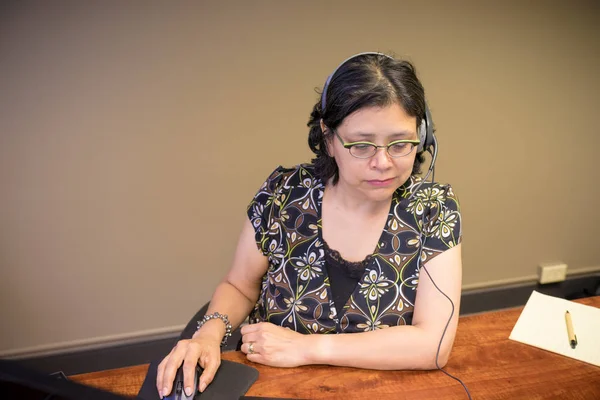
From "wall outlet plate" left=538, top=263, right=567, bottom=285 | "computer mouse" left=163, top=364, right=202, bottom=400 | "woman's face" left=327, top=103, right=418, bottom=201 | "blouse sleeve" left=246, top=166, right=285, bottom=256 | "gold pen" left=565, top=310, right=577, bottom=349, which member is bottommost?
"wall outlet plate" left=538, top=263, right=567, bottom=285

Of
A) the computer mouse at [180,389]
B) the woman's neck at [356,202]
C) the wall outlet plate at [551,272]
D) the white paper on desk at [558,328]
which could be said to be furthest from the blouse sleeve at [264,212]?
the wall outlet plate at [551,272]

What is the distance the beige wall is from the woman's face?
123cm

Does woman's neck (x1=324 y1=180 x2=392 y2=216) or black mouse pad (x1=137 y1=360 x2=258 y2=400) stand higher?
woman's neck (x1=324 y1=180 x2=392 y2=216)

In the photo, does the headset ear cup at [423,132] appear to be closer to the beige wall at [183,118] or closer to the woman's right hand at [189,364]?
the woman's right hand at [189,364]

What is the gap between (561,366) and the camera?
4.16 feet

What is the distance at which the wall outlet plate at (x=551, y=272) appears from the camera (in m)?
3.27

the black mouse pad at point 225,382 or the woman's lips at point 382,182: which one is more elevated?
the woman's lips at point 382,182

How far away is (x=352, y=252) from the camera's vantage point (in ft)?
4.99

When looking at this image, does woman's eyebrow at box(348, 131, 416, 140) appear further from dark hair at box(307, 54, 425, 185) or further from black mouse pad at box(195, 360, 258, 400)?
black mouse pad at box(195, 360, 258, 400)

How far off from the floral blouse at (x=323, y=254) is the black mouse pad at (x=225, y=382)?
0.97 feet

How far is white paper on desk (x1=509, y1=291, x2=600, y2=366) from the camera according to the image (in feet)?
4.34

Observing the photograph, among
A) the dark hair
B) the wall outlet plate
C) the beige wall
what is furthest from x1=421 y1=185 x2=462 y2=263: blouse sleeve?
the wall outlet plate

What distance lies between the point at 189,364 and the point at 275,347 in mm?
220

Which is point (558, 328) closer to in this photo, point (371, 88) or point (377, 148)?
point (377, 148)
